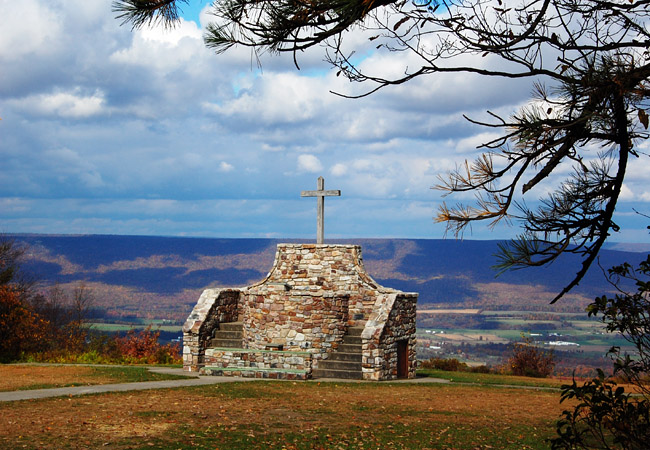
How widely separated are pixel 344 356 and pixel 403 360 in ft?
7.27

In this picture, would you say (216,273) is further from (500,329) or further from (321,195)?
(321,195)

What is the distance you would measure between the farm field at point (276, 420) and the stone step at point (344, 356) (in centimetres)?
340

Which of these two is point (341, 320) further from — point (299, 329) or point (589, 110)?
point (589, 110)

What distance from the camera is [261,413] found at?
13617 millimetres

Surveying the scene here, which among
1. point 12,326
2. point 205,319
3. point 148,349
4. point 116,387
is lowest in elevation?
point 148,349

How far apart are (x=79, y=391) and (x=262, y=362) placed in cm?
581

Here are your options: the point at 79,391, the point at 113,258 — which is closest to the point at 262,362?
the point at 79,391

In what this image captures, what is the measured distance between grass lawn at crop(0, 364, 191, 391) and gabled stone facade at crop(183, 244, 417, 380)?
6.63ft

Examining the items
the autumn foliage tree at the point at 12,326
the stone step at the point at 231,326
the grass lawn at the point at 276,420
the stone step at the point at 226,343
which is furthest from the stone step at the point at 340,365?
the autumn foliage tree at the point at 12,326

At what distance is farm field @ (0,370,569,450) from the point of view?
37.5ft

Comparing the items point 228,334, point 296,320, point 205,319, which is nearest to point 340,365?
point 296,320

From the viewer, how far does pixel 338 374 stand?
20469mm

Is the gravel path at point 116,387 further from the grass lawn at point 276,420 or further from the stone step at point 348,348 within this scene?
the stone step at point 348,348

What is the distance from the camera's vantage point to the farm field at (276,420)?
1142cm
